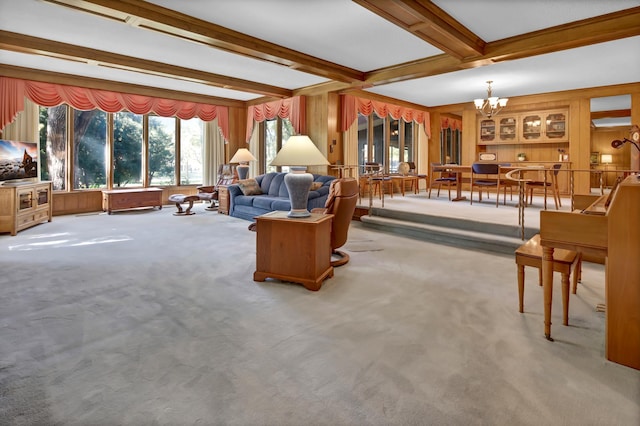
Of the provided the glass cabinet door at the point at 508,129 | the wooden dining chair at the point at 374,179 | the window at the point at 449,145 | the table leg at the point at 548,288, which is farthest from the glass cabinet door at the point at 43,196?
the glass cabinet door at the point at 508,129

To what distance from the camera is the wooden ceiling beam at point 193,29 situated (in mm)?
3834

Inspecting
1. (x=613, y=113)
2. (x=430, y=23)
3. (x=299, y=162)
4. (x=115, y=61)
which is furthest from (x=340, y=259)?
(x=613, y=113)

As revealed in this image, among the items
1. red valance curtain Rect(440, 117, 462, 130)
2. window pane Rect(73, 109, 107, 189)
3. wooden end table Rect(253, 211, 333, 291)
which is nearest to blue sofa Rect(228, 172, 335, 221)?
wooden end table Rect(253, 211, 333, 291)

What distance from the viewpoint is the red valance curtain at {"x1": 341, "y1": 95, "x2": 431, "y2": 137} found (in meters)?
7.95

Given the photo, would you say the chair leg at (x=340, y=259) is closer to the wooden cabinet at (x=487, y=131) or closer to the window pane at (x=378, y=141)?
the window pane at (x=378, y=141)

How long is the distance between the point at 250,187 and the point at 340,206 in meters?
3.91

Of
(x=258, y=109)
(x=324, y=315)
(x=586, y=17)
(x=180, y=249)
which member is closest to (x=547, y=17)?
(x=586, y=17)

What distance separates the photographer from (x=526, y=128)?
9078 mm

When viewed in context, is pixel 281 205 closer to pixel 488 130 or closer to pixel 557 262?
pixel 557 262

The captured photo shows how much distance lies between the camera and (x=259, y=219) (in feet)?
11.2

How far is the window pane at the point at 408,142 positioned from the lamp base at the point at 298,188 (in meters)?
7.32

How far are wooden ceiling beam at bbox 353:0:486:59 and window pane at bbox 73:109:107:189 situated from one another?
Result: 669 centimetres

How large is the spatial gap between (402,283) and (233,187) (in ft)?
16.0

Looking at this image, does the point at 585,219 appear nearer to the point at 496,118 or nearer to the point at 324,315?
the point at 324,315
